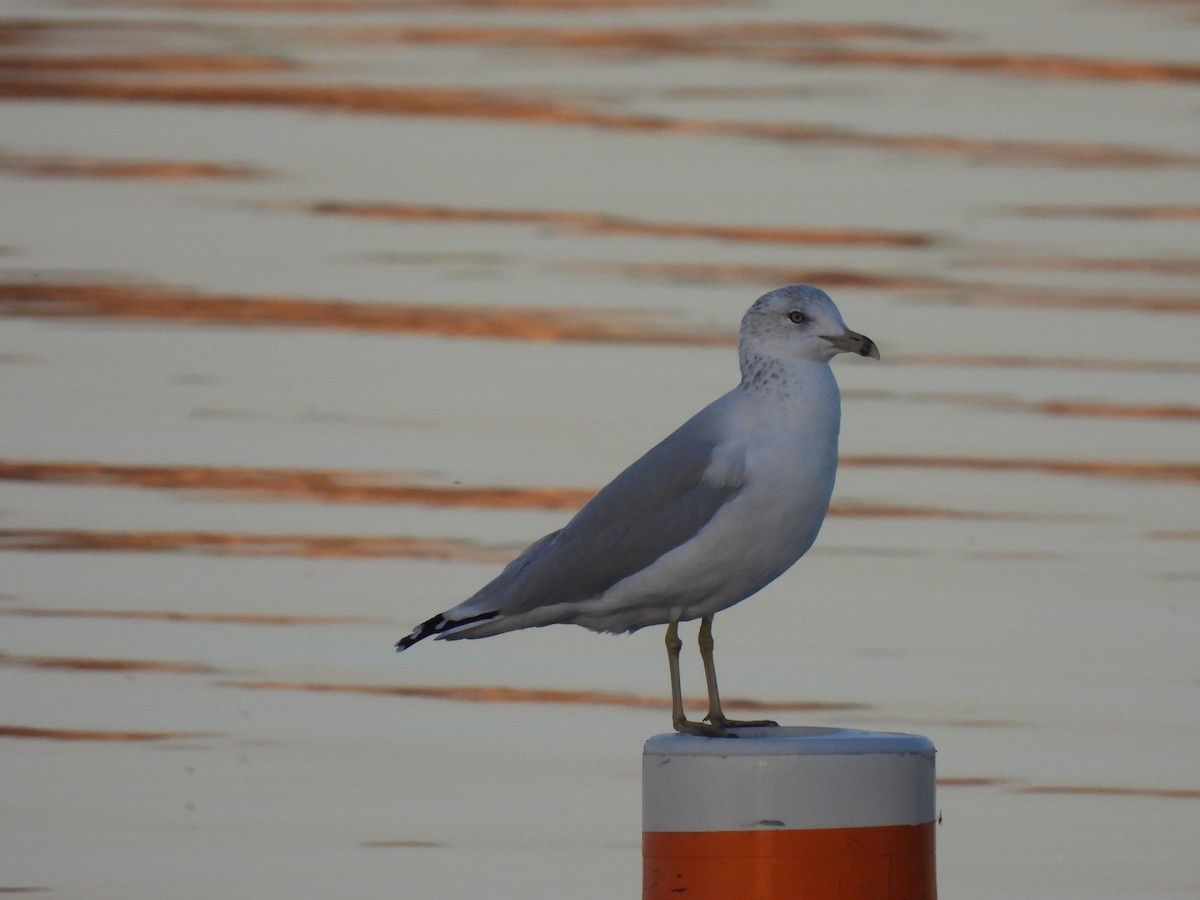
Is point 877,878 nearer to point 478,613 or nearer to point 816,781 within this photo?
point 816,781

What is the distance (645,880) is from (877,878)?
11.9 inches

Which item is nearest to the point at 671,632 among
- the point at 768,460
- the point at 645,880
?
the point at 768,460

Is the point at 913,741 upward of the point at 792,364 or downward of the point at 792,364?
downward

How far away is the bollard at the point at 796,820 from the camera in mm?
2043

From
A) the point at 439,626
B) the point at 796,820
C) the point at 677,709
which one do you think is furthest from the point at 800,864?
the point at 439,626

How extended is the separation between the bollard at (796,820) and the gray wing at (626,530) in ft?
2.50

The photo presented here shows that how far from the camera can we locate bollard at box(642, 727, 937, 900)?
6.70 feet

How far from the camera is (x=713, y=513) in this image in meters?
2.81

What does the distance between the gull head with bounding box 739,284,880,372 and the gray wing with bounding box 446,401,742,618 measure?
0.14 m

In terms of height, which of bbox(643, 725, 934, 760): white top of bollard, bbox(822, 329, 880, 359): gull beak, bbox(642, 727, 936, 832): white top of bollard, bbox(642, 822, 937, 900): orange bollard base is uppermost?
bbox(822, 329, 880, 359): gull beak

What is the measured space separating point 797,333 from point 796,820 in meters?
1.06

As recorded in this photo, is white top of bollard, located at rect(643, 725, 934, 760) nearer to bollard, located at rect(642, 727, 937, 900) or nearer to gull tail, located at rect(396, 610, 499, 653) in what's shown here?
bollard, located at rect(642, 727, 937, 900)

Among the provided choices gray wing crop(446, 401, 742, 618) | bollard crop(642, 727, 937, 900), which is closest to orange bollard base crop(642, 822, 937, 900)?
bollard crop(642, 727, 937, 900)

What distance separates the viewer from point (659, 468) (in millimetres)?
2906
